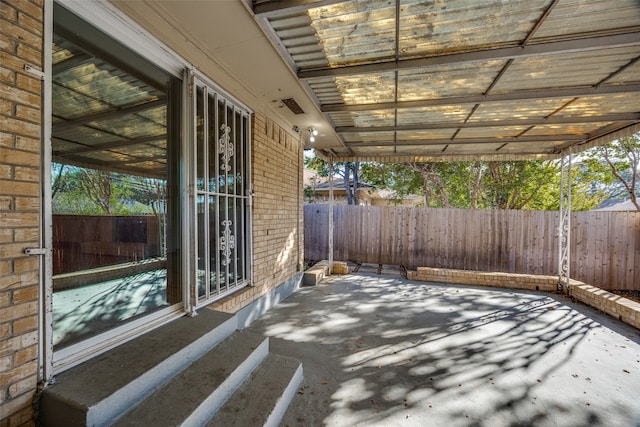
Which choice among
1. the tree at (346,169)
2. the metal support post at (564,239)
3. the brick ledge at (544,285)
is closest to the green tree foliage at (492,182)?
the tree at (346,169)

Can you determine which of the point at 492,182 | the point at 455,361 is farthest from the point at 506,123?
the point at 492,182

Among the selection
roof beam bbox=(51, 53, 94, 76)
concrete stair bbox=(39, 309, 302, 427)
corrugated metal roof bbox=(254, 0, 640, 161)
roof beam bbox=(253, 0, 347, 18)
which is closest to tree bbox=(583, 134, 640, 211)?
corrugated metal roof bbox=(254, 0, 640, 161)

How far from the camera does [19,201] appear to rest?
1.45m

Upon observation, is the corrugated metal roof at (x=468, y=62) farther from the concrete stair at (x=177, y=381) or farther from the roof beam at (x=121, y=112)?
the concrete stair at (x=177, y=381)

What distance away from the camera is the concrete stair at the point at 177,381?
149 cm

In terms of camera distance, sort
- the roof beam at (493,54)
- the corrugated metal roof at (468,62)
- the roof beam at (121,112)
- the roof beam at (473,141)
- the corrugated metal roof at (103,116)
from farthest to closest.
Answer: the roof beam at (473,141) → the roof beam at (121,112) → the roof beam at (493,54) → the corrugated metal roof at (468,62) → the corrugated metal roof at (103,116)

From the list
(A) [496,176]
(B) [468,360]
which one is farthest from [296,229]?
(A) [496,176]

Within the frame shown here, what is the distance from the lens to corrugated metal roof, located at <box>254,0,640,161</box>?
83.4 inches

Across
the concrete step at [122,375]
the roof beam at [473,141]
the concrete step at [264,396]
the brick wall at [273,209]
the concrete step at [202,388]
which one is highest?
the roof beam at [473,141]

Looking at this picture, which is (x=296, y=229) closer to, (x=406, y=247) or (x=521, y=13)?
(x=406, y=247)

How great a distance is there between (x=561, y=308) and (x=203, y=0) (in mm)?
6351

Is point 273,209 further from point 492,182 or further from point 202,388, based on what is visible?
point 492,182

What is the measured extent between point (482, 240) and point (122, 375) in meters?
7.44

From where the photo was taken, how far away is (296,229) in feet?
17.7
